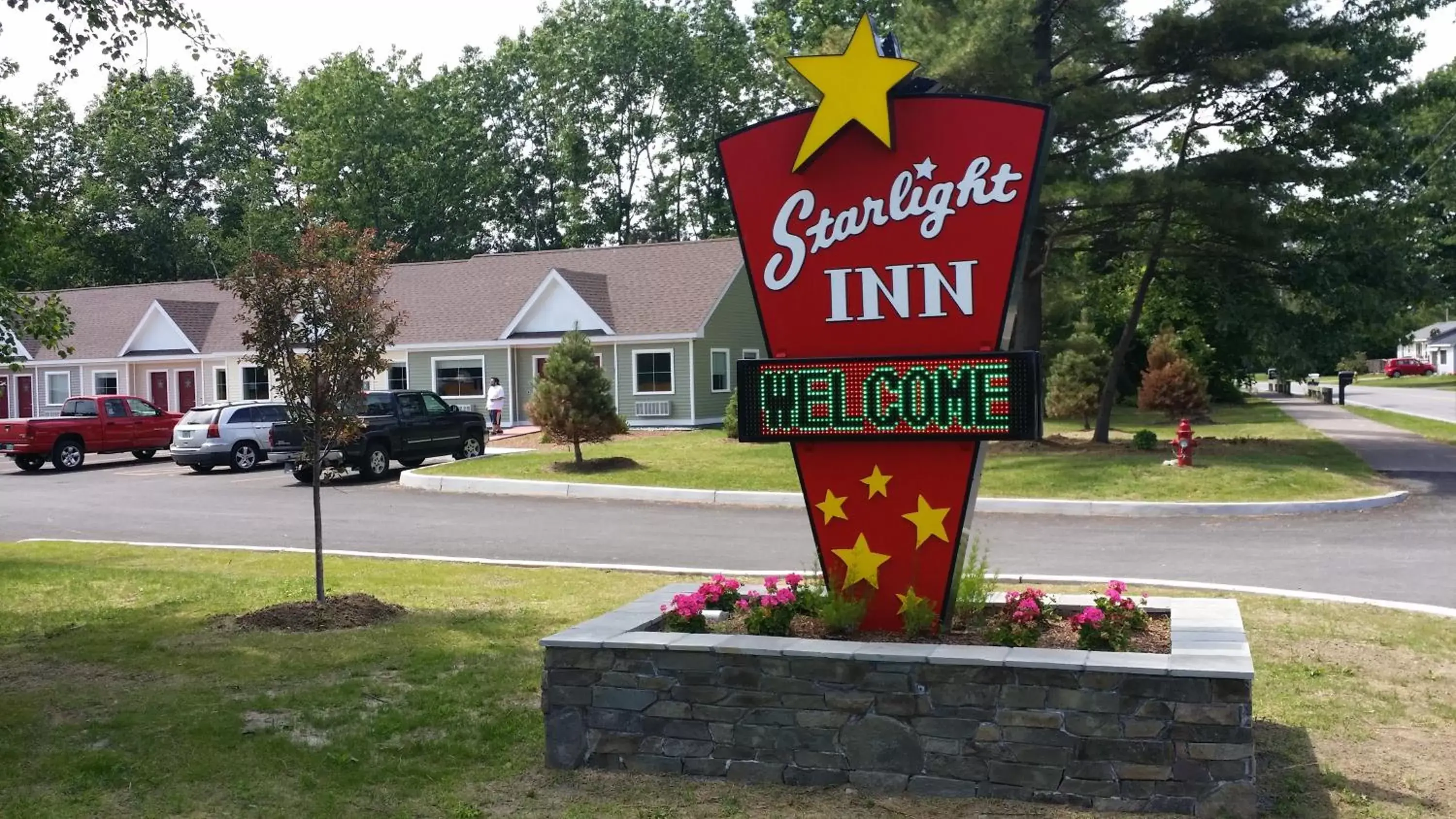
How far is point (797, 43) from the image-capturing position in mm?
57250

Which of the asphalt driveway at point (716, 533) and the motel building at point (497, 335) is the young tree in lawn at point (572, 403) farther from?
the motel building at point (497, 335)

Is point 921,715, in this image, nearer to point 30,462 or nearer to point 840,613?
point 840,613

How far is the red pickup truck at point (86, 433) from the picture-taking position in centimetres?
2730

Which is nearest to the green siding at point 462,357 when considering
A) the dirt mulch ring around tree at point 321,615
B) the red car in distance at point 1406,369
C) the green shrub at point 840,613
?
the dirt mulch ring around tree at point 321,615

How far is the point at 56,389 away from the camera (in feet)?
143

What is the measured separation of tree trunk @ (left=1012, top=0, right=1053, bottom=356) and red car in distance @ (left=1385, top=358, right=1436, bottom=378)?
2806 inches

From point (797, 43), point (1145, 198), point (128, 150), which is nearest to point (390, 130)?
point (128, 150)

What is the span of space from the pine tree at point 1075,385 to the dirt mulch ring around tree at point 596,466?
12703 millimetres

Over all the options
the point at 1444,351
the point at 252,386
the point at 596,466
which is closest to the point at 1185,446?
the point at 596,466

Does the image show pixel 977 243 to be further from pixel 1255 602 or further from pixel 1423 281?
pixel 1423 281

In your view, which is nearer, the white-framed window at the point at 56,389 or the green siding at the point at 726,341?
the green siding at the point at 726,341

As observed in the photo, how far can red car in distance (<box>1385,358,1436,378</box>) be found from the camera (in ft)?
283

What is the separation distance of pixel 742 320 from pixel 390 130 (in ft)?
101

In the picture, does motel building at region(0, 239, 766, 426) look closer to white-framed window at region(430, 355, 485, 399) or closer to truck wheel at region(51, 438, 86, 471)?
white-framed window at region(430, 355, 485, 399)
